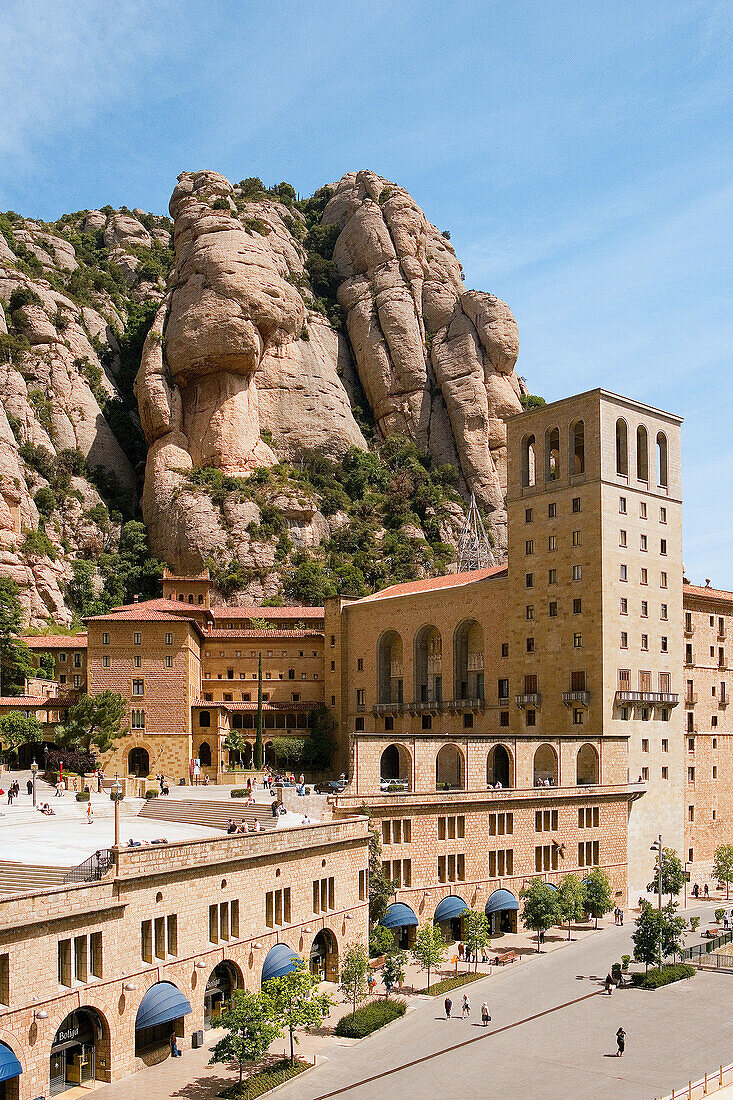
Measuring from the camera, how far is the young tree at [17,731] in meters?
65.5

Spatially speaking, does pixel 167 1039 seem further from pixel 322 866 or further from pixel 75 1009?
pixel 322 866

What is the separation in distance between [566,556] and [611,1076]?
119 feet

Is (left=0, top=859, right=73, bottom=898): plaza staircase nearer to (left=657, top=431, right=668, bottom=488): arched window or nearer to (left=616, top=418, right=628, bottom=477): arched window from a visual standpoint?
(left=616, top=418, right=628, bottom=477): arched window

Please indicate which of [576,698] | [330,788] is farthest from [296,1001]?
[576,698]

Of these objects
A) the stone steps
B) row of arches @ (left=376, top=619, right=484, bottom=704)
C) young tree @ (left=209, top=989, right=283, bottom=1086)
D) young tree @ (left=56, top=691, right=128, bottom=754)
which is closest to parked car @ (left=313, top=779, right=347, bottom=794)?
row of arches @ (left=376, top=619, right=484, bottom=704)

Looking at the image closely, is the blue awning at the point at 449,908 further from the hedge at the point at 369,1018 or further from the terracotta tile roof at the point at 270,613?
the terracotta tile roof at the point at 270,613

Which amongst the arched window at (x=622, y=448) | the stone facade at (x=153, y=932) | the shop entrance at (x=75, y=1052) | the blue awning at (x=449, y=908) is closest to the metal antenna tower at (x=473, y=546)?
the arched window at (x=622, y=448)

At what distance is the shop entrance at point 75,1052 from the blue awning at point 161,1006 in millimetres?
1356

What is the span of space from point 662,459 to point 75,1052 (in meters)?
51.3

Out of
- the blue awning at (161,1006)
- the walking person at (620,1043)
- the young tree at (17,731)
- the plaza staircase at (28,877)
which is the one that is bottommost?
the walking person at (620,1043)

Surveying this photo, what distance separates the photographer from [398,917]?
4544 centimetres

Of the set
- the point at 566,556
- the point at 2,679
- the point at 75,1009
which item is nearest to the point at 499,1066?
the point at 75,1009

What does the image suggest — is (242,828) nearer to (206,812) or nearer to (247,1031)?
(247,1031)

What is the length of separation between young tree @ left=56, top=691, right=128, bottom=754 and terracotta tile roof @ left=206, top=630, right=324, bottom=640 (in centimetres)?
1463
